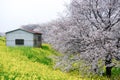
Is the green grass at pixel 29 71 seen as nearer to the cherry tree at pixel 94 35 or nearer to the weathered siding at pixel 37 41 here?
the cherry tree at pixel 94 35

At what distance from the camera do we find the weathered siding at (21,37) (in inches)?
1861

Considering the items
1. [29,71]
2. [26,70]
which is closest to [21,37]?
[26,70]

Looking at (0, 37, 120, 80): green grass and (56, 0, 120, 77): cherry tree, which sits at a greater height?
(56, 0, 120, 77): cherry tree

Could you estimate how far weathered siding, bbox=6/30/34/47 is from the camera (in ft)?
155

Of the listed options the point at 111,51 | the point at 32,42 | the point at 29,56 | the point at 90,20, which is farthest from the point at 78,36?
the point at 32,42

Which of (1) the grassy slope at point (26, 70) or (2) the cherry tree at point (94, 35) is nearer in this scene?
(1) the grassy slope at point (26, 70)

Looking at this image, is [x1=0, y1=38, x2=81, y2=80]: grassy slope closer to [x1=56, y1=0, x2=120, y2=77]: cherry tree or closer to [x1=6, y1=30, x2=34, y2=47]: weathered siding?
[x1=56, y1=0, x2=120, y2=77]: cherry tree

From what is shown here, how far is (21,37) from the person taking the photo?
1858 inches

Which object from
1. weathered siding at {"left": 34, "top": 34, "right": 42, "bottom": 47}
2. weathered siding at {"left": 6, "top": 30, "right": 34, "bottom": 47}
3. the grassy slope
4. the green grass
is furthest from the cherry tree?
weathered siding at {"left": 34, "top": 34, "right": 42, "bottom": 47}

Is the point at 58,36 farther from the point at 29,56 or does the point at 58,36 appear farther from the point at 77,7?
the point at 29,56

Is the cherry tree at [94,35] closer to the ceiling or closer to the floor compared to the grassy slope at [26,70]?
closer to the ceiling

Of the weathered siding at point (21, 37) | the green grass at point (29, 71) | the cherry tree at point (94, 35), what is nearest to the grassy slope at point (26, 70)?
the green grass at point (29, 71)

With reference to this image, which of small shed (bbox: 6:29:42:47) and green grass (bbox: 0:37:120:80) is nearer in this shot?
green grass (bbox: 0:37:120:80)

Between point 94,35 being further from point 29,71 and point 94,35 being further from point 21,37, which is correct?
point 21,37
